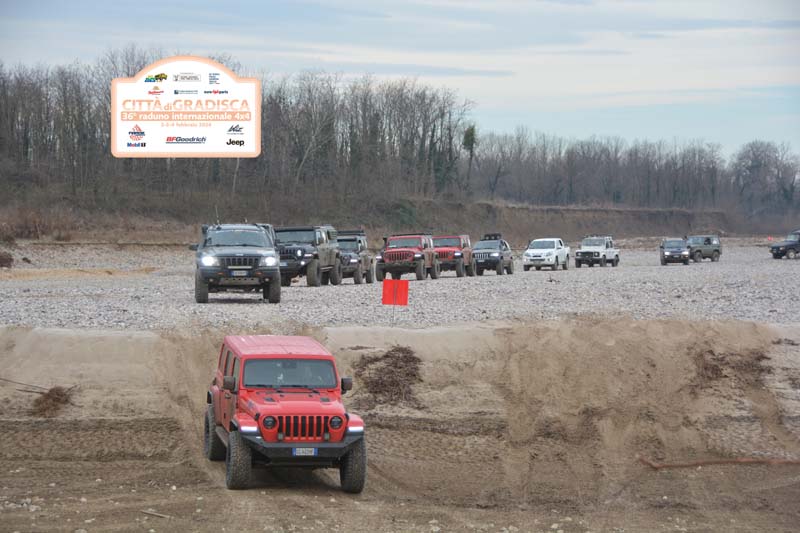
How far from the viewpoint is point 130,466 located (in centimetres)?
1333

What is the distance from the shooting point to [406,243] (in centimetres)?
4206

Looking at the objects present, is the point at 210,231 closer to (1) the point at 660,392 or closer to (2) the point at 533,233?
(1) the point at 660,392

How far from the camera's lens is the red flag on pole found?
70.8 feet

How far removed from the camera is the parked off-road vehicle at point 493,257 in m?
48.3

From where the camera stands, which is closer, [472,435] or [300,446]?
[300,446]

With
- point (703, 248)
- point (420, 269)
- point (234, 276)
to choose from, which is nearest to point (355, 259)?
point (420, 269)

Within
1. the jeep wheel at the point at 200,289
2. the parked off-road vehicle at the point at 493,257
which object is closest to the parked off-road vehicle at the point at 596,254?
the parked off-road vehicle at the point at 493,257

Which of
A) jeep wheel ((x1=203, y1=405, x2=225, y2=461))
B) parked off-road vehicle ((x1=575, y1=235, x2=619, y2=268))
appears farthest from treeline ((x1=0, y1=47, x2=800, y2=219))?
jeep wheel ((x1=203, y1=405, x2=225, y2=461))

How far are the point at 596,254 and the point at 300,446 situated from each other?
165ft

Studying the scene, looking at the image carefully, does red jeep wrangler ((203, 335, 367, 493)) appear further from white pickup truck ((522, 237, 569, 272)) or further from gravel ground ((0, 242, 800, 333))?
white pickup truck ((522, 237, 569, 272))

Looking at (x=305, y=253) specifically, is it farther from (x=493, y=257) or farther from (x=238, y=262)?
(x=493, y=257)

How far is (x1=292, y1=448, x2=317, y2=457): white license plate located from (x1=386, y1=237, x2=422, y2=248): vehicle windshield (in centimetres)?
3065

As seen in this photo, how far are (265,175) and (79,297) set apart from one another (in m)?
55.3

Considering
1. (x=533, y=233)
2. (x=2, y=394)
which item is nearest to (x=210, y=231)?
(x=2, y=394)
